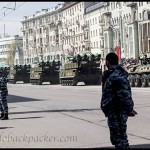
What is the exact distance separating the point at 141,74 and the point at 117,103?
97.6 feet

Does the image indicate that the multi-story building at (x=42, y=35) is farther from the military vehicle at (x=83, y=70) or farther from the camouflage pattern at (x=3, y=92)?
the camouflage pattern at (x=3, y=92)

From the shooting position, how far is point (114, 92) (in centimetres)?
725

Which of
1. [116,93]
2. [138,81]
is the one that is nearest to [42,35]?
[138,81]

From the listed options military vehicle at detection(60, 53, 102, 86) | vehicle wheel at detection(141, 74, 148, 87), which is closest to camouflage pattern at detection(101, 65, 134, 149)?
vehicle wheel at detection(141, 74, 148, 87)

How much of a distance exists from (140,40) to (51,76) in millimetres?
25648

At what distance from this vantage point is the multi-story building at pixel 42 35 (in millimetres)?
134250

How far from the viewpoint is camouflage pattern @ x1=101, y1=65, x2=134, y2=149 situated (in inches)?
285

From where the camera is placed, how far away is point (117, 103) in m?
7.25

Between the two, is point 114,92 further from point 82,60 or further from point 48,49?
point 48,49

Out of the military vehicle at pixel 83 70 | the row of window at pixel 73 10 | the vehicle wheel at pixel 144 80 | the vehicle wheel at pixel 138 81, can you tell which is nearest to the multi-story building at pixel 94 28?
the row of window at pixel 73 10

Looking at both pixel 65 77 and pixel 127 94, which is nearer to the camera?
pixel 127 94

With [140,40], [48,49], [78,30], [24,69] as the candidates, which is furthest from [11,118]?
[48,49]

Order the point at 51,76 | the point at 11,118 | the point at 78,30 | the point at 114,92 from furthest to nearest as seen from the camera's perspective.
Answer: the point at 78,30 → the point at 51,76 → the point at 11,118 → the point at 114,92

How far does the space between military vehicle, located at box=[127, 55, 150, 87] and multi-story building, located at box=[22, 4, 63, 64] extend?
92.3 metres
